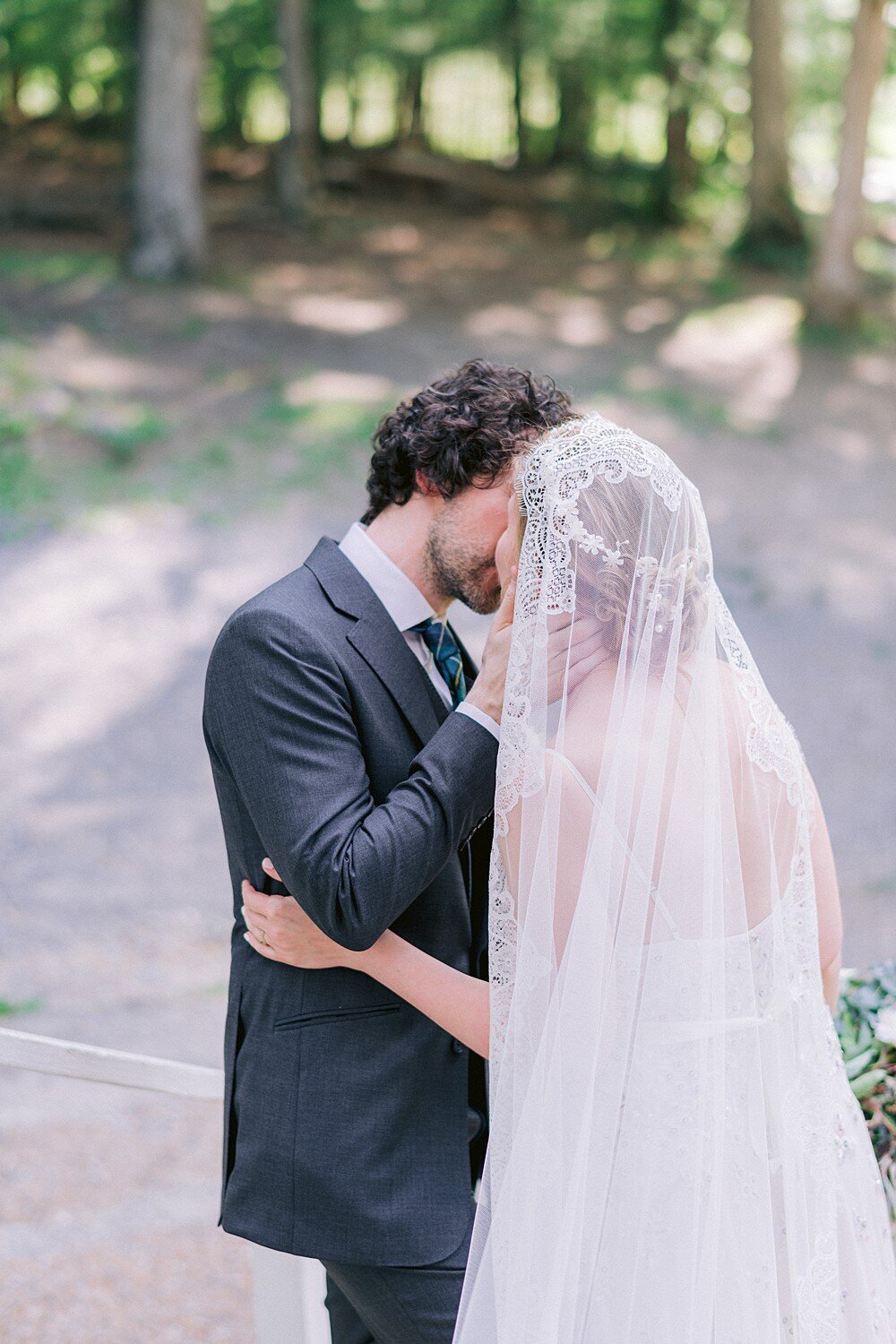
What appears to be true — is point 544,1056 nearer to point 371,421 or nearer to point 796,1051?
point 796,1051

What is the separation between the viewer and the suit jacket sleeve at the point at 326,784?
186cm

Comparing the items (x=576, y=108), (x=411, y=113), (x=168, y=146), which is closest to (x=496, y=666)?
(x=168, y=146)

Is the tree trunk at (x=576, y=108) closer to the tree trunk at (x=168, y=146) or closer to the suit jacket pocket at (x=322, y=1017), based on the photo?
the tree trunk at (x=168, y=146)

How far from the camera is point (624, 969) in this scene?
1.93 meters

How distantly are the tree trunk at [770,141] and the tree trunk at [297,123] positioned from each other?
17.1 ft

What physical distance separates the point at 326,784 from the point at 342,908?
195 mm

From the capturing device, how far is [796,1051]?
2105mm

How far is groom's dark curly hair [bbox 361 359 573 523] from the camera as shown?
2.20 metres

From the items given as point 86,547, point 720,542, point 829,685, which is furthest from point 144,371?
point 829,685

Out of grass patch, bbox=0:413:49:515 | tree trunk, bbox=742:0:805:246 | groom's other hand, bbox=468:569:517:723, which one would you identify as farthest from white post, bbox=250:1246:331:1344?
tree trunk, bbox=742:0:805:246

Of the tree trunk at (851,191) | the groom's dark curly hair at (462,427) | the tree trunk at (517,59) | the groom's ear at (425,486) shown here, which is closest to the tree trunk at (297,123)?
the tree trunk at (517,59)

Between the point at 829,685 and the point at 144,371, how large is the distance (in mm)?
6761

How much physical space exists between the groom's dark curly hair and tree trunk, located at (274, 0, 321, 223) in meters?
13.6

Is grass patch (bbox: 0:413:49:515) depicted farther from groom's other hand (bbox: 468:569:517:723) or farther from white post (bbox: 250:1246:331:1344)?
groom's other hand (bbox: 468:569:517:723)
